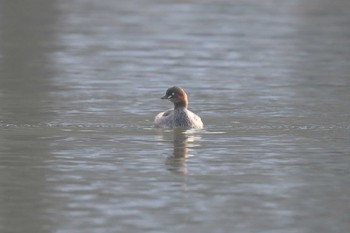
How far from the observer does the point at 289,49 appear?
30703 mm

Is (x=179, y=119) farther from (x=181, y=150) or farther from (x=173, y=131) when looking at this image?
(x=181, y=150)

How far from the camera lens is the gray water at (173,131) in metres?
13.8

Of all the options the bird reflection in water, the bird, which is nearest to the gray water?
the bird reflection in water

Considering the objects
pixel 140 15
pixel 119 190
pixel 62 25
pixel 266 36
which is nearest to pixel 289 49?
pixel 266 36

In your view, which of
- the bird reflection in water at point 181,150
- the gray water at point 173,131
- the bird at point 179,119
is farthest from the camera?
the bird at point 179,119

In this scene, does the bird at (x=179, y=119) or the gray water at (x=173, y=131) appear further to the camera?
the bird at (x=179, y=119)

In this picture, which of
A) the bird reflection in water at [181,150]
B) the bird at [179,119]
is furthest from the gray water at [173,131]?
the bird at [179,119]

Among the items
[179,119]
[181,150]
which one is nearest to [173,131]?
[179,119]

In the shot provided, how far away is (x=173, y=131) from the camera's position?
19766 millimetres

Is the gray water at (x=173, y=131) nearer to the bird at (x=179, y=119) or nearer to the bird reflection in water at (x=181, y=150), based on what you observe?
the bird reflection in water at (x=181, y=150)

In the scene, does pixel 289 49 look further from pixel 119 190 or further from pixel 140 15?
pixel 119 190

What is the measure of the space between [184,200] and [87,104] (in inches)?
302

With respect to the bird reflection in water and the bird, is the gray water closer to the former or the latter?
the bird reflection in water

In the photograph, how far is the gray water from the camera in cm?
1381
